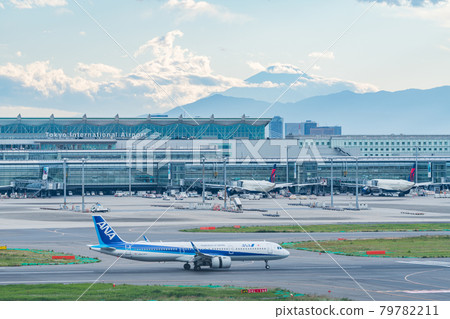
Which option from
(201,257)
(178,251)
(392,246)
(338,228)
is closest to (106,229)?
(178,251)

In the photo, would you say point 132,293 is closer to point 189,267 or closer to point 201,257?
A: point 201,257

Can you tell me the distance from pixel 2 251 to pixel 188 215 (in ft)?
201

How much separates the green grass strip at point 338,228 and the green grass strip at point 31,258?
1235 inches

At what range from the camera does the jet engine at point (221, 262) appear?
68.7m

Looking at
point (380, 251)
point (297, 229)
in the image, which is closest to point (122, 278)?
point (380, 251)

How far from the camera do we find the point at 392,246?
291 ft

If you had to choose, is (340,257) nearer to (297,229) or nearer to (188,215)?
(297,229)

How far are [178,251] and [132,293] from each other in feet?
61.8

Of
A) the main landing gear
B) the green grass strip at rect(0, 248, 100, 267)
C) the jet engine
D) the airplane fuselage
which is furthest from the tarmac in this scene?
the green grass strip at rect(0, 248, 100, 267)

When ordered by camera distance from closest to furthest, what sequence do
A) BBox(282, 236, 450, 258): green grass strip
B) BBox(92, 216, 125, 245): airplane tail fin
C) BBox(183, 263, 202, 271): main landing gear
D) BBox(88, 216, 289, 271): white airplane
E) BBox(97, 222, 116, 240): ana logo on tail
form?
BBox(183, 263, 202, 271): main landing gear
BBox(88, 216, 289, 271): white airplane
BBox(97, 222, 116, 240): ana logo on tail
BBox(92, 216, 125, 245): airplane tail fin
BBox(282, 236, 450, 258): green grass strip

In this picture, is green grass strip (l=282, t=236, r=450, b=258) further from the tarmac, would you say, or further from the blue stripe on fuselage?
the blue stripe on fuselage

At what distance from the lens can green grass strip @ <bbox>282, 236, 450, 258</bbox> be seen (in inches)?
3198

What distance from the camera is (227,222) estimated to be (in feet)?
404

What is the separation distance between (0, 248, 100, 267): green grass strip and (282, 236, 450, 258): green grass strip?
28.8 m
